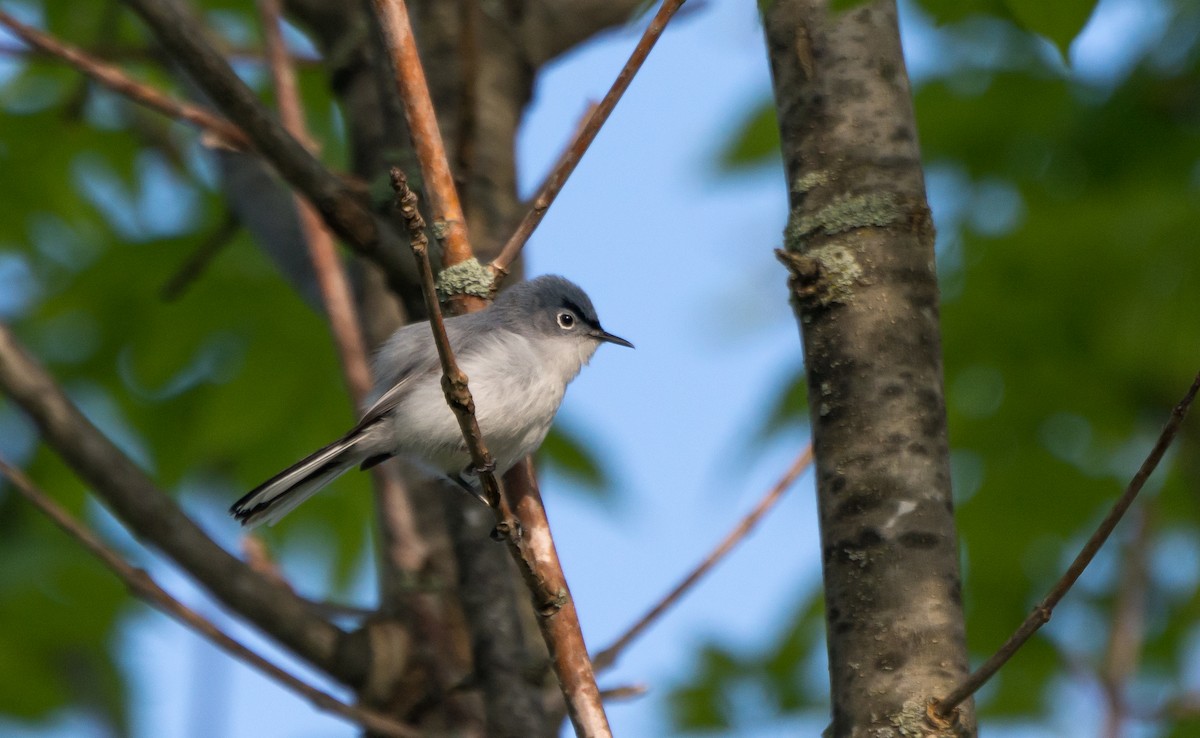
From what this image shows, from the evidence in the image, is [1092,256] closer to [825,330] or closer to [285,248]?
[825,330]

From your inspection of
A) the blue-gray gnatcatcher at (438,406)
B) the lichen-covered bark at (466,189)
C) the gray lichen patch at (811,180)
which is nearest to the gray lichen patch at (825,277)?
the gray lichen patch at (811,180)

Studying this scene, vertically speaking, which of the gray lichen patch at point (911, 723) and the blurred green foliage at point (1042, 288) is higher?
the blurred green foliage at point (1042, 288)

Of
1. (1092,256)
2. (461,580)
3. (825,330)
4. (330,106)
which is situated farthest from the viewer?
(330,106)

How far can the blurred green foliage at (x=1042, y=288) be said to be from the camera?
3787 millimetres

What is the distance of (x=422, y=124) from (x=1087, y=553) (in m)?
1.58

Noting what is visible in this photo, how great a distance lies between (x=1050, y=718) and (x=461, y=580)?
252cm

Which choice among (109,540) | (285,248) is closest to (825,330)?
(285,248)

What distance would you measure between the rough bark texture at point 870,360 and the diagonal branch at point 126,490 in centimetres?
157

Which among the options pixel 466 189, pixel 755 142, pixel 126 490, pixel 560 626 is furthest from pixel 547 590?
pixel 755 142

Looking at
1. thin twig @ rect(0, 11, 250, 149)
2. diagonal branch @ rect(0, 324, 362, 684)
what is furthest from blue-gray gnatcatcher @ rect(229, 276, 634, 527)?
thin twig @ rect(0, 11, 250, 149)

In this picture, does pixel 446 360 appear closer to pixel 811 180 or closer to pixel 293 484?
pixel 811 180

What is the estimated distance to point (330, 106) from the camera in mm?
5711

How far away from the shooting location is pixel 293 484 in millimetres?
3248

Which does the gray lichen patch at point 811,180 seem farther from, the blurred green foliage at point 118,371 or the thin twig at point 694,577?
the blurred green foliage at point 118,371
